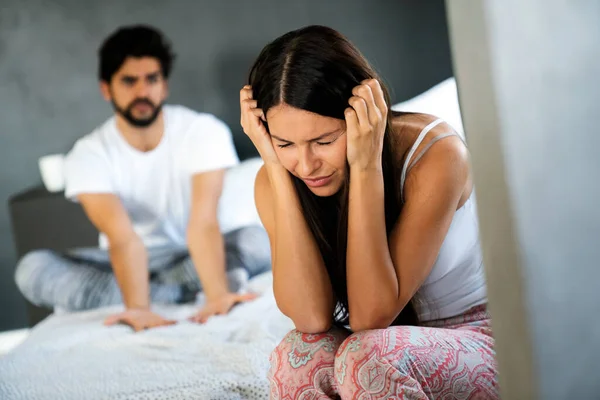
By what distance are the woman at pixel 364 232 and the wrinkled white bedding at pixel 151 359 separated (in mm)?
386

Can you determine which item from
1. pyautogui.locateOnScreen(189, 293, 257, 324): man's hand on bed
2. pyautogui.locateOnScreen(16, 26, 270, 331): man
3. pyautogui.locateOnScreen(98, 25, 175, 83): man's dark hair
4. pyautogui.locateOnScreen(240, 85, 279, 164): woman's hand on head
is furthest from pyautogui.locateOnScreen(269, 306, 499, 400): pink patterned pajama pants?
pyautogui.locateOnScreen(98, 25, 175, 83): man's dark hair

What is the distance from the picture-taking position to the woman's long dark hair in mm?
1296

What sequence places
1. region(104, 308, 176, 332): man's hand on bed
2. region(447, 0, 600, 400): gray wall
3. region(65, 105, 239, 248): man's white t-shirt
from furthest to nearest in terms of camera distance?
region(65, 105, 239, 248): man's white t-shirt < region(104, 308, 176, 332): man's hand on bed < region(447, 0, 600, 400): gray wall

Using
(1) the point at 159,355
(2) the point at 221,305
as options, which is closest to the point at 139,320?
(2) the point at 221,305

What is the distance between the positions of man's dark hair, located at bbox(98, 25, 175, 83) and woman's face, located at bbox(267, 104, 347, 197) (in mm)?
1688

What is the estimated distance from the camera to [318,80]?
130 cm

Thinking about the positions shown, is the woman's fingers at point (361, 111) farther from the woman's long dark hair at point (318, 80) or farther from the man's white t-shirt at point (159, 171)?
the man's white t-shirt at point (159, 171)

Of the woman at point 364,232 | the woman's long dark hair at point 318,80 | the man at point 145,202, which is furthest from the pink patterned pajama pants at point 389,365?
the man at point 145,202

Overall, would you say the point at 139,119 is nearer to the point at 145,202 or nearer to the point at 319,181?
the point at 145,202

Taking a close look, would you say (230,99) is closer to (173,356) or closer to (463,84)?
(173,356)

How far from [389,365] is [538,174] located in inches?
19.9

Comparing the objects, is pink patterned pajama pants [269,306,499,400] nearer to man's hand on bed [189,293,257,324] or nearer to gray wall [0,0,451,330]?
man's hand on bed [189,293,257,324]

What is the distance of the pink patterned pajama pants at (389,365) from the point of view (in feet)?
4.05

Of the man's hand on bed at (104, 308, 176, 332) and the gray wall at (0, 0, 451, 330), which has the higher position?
the gray wall at (0, 0, 451, 330)
